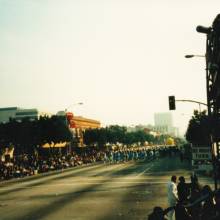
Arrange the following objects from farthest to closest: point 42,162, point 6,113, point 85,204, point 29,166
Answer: point 6,113 → point 42,162 → point 29,166 → point 85,204

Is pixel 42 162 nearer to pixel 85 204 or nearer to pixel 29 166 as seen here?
pixel 29 166

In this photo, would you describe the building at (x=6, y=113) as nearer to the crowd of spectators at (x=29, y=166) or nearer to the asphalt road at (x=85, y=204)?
the crowd of spectators at (x=29, y=166)

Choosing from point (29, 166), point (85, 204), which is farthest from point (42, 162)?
point (85, 204)

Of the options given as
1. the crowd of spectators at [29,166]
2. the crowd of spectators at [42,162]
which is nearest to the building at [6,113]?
the crowd of spectators at [42,162]

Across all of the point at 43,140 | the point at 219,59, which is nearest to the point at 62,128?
the point at 43,140

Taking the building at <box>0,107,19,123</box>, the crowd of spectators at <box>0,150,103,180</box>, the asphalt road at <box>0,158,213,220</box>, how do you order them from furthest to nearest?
the building at <box>0,107,19,123</box>
the crowd of spectators at <box>0,150,103,180</box>
the asphalt road at <box>0,158,213,220</box>

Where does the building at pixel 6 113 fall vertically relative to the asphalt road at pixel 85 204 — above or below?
above

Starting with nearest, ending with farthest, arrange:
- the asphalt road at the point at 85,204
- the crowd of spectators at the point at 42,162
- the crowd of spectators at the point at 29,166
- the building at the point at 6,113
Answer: the asphalt road at the point at 85,204 < the crowd of spectators at the point at 29,166 < the crowd of spectators at the point at 42,162 < the building at the point at 6,113

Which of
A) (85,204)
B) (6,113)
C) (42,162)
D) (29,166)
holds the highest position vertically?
(6,113)

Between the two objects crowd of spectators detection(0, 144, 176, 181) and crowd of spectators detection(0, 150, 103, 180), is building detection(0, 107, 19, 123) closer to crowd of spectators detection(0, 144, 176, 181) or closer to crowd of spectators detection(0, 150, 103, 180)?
crowd of spectators detection(0, 144, 176, 181)

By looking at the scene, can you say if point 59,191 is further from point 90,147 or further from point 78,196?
point 90,147

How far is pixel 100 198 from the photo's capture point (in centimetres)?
2522

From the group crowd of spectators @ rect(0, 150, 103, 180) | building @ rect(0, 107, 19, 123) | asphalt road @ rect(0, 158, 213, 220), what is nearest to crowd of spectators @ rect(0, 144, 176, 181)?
crowd of spectators @ rect(0, 150, 103, 180)

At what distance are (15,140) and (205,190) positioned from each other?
68997 millimetres
